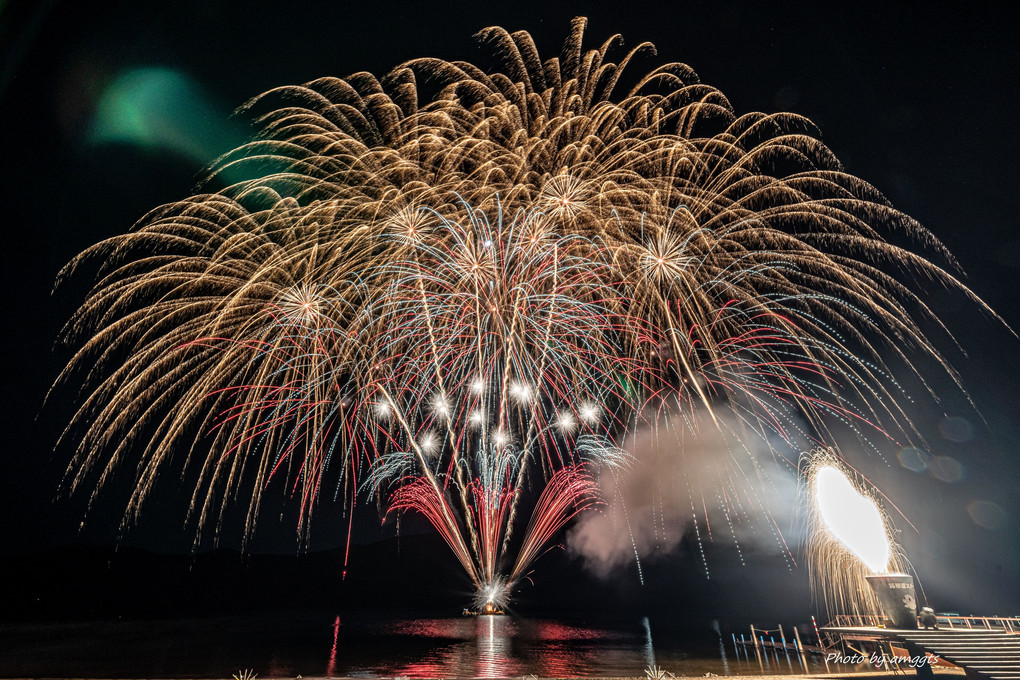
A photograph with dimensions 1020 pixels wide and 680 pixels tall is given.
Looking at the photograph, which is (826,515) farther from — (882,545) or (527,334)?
(527,334)

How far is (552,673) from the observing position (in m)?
30.7

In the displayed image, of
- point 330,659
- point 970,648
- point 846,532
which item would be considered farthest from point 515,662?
point 970,648

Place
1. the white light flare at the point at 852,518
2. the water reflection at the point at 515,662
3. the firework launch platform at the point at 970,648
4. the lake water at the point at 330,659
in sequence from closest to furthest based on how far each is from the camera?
the firework launch platform at the point at 970,648 → the white light flare at the point at 852,518 → the lake water at the point at 330,659 → the water reflection at the point at 515,662

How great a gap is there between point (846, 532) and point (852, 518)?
85 centimetres

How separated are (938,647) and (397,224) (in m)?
25.0

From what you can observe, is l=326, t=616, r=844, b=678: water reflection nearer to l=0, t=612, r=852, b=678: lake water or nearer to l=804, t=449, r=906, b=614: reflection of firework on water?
l=0, t=612, r=852, b=678: lake water

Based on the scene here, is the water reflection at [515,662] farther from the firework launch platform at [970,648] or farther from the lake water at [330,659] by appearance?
the firework launch platform at [970,648]

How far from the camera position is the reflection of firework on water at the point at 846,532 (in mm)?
27031

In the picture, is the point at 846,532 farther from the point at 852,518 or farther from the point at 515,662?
the point at 515,662

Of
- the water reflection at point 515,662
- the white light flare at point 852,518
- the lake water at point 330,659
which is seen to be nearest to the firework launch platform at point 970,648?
the white light flare at point 852,518

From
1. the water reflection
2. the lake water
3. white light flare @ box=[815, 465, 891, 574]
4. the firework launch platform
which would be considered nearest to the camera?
the firework launch platform

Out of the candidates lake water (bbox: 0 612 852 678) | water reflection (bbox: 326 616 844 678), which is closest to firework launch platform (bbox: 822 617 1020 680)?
water reflection (bbox: 326 616 844 678)

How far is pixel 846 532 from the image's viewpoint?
91.4ft

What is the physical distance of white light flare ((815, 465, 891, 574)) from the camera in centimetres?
2695
